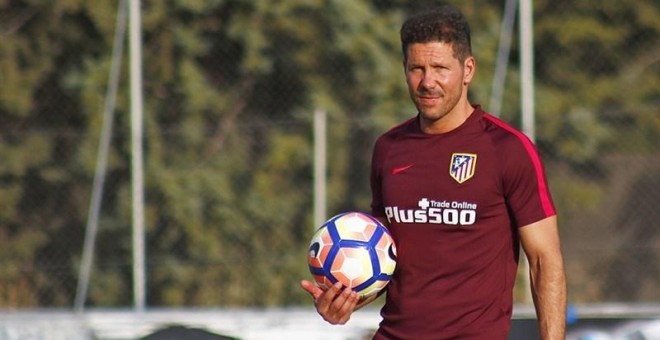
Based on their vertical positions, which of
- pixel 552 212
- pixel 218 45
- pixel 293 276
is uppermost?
pixel 218 45

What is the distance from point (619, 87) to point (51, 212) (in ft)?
Result: 19.5

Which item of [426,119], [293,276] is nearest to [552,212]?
[426,119]

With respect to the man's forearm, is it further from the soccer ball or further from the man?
the soccer ball

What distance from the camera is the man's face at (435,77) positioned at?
155 inches

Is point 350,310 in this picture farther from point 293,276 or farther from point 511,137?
point 293,276

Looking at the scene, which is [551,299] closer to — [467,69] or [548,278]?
[548,278]

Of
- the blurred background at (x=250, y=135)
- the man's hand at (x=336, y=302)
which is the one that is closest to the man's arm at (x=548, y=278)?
the man's hand at (x=336, y=302)

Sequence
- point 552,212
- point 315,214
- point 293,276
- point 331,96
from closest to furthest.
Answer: point 552,212 → point 315,214 → point 293,276 → point 331,96

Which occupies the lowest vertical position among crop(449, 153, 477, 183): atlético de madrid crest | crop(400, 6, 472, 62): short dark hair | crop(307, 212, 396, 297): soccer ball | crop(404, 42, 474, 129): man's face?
crop(307, 212, 396, 297): soccer ball

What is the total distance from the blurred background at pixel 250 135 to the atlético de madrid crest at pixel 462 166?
5742 millimetres

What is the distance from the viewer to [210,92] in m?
12.7

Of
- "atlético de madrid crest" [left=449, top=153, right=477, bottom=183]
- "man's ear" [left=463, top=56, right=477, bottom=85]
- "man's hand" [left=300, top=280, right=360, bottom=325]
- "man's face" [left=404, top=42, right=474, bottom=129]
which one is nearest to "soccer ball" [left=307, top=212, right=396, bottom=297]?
"man's hand" [left=300, top=280, right=360, bottom=325]

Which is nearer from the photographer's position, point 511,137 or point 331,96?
point 511,137

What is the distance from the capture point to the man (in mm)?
3877
